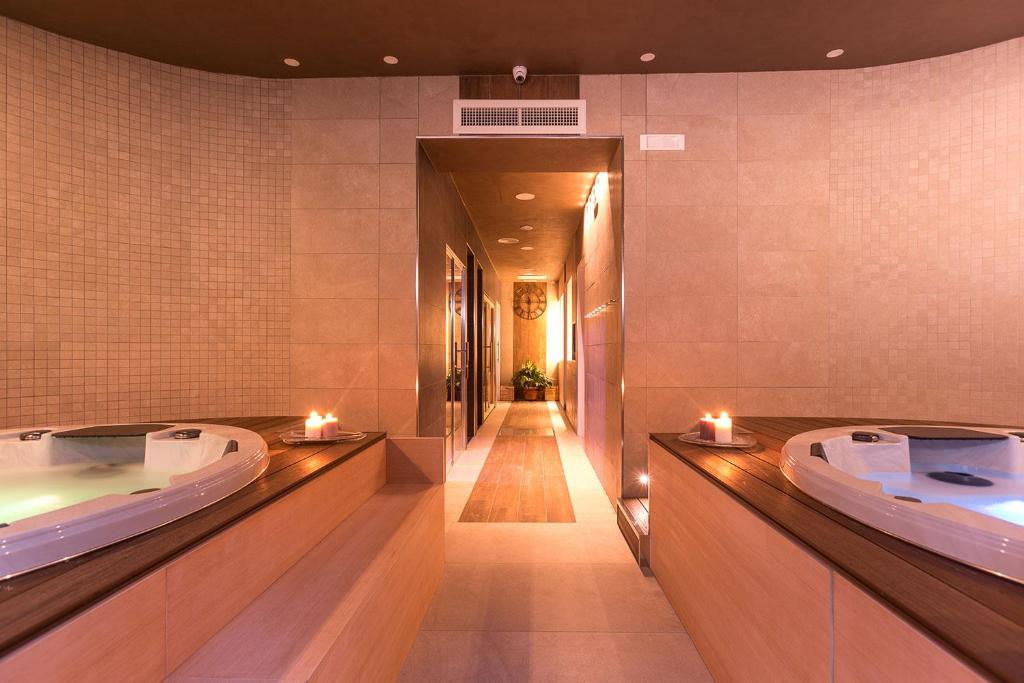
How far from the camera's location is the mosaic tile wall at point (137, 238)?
2076 mm

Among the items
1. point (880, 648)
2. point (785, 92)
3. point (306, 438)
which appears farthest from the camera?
point (785, 92)

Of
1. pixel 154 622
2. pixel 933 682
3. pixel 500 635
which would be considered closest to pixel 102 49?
pixel 154 622

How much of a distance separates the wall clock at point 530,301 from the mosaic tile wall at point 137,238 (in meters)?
6.57

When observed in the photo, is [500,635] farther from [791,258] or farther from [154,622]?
[791,258]

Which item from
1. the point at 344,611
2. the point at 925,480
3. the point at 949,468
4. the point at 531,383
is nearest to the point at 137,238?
the point at 344,611

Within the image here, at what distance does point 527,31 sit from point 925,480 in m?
2.34

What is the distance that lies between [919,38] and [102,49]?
3.82 metres

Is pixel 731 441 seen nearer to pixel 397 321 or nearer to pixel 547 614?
pixel 547 614

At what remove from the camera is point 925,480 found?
1.64 meters

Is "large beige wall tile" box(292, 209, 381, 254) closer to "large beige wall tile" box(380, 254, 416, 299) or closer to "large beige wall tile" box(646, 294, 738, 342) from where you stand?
"large beige wall tile" box(380, 254, 416, 299)

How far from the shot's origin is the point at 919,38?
226cm

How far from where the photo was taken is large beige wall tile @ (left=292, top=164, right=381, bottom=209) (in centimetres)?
261

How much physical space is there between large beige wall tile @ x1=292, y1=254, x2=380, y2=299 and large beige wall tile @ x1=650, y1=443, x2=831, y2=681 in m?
1.70

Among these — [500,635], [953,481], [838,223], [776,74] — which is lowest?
[500,635]
